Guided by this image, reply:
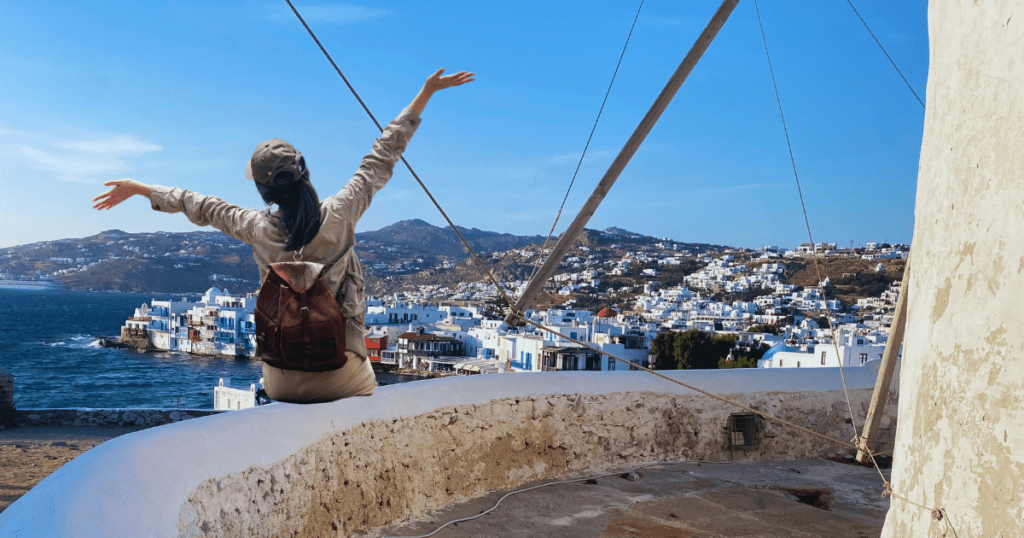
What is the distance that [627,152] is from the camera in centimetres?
392

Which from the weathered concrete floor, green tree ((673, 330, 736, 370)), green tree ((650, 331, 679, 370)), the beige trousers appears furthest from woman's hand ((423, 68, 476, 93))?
green tree ((650, 331, 679, 370))

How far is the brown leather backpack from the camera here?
1764mm

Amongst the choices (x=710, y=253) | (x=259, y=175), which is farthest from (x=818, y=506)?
(x=710, y=253)

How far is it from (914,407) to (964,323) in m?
0.29

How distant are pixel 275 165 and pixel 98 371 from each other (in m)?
66.5

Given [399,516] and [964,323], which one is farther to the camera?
[399,516]

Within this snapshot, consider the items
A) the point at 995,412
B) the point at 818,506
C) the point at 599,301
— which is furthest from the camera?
the point at 599,301

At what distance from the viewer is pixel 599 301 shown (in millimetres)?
54062

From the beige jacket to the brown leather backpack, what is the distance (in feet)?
0.18

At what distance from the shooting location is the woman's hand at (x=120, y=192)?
1.88 m

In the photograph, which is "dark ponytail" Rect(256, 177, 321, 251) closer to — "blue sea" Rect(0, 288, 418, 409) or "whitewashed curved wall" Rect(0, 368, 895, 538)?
"whitewashed curved wall" Rect(0, 368, 895, 538)

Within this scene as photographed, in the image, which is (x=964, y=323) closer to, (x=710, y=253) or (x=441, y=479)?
(x=441, y=479)

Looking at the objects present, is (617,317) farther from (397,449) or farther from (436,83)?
(436,83)

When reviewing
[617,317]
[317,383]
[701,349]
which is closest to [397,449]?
[317,383]
